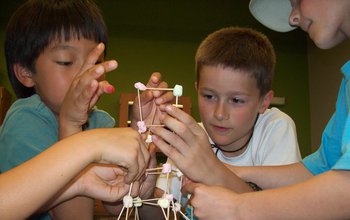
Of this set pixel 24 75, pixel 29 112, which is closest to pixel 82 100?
pixel 29 112

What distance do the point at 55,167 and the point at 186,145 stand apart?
0.80 feet

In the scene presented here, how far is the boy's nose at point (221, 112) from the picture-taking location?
43.3 inches

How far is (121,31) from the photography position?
3.16m

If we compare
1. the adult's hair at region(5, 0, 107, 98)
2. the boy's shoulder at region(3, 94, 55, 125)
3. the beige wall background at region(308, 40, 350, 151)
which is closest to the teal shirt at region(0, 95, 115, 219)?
the boy's shoulder at region(3, 94, 55, 125)

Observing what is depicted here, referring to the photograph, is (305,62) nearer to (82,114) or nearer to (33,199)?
(82,114)

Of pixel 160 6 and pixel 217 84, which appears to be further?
pixel 160 6

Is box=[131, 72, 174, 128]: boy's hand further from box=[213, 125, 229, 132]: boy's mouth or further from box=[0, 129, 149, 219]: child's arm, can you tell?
box=[213, 125, 229, 132]: boy's mouth

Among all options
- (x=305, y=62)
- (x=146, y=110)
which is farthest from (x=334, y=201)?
(x=305, y=62)

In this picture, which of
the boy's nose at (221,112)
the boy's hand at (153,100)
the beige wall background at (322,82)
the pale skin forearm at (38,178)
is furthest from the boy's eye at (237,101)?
the beige wall background at (322,82)

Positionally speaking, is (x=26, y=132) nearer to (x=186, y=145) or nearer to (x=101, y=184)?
(x=101, y=184)

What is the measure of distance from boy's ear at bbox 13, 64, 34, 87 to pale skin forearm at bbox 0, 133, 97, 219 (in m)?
0.49

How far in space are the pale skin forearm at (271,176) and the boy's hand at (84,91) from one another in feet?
1.27

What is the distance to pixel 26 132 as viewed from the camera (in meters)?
0.88

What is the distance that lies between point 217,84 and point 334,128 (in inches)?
13.3
